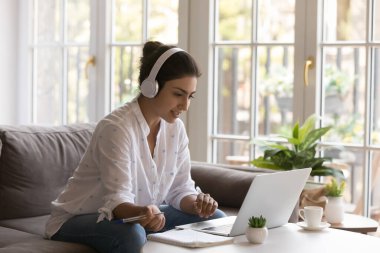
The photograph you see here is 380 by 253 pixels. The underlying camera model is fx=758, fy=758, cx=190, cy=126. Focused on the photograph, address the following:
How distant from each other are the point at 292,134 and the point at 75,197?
137cm

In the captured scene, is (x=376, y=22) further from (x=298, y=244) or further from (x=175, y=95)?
(x=298, y=244)

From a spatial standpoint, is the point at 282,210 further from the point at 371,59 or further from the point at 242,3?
the point at 242,3

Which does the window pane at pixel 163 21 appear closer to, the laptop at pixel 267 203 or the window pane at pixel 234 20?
the window pane at pixel 234 20

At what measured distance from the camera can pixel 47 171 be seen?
3.22m

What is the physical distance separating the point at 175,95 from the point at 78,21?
8.35 feet

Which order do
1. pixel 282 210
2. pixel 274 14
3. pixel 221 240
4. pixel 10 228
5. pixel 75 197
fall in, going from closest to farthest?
pixel 221 240 → pixel 282 210 → pixel 75 197 → pixel 10 228 → pixel 274 14

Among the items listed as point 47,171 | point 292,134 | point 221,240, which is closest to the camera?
point 221,240

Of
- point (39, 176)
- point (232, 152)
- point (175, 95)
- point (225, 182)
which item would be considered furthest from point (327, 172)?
point (39, 176)

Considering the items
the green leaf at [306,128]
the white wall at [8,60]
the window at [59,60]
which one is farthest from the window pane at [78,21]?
the green leaf at [306,128]

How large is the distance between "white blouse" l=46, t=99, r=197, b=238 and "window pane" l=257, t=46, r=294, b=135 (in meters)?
1.32

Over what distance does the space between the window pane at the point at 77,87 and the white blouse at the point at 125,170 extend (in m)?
2.24

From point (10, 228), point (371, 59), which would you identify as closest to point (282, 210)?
point (10, 228)

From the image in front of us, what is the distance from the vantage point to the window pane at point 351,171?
3785 mm

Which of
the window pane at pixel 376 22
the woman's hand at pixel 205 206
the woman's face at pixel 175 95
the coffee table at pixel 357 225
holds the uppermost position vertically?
the window pane at pixel 376 22
